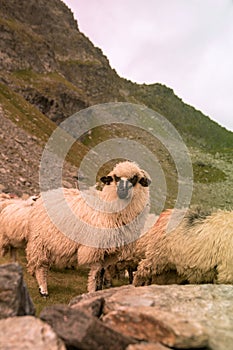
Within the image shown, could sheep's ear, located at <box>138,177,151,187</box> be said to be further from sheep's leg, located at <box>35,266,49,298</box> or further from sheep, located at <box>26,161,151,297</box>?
sheep's leg, located at <box>35,266,49,298</box>

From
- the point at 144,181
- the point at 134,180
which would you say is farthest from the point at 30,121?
the point at 134,180

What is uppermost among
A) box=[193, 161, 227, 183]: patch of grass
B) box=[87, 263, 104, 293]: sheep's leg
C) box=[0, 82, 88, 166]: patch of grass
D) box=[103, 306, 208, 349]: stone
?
box=[193, 161, 227, 183]: patch of grass

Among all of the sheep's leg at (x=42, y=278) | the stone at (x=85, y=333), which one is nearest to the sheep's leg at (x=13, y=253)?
the sheep's leg at (x=42, y=278)

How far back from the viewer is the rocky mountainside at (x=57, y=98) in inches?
1652

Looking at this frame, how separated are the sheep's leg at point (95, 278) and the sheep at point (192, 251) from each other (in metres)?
1.12

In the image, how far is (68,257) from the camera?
424 inches

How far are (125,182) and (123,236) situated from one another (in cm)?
141

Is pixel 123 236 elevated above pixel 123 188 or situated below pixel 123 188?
below

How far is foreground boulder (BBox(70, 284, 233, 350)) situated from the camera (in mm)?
4543

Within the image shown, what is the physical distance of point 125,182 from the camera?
10.1 meters

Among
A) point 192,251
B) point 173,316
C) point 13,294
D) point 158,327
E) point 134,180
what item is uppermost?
point 134,180

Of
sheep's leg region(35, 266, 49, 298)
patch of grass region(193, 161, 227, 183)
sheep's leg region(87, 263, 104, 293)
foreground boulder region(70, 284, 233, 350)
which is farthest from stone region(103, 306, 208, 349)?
patch of grass region(193, 161, 227, 183)

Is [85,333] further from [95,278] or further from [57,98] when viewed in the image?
[57,98]

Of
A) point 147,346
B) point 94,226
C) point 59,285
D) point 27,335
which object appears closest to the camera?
point 27,335
